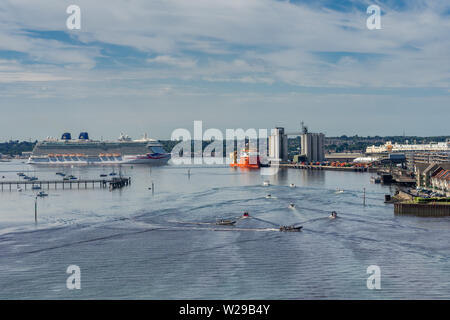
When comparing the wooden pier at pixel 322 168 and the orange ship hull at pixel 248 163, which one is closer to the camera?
the wooden pier at pixel 322 168

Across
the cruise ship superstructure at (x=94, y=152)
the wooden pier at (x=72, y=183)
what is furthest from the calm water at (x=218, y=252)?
the cruise ship superstructure at (x=94, y=152)

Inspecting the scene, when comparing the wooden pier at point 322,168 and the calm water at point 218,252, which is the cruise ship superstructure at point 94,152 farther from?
Result: the calm water at point 218,252

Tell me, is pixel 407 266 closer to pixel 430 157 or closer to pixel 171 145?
pixel 430 157

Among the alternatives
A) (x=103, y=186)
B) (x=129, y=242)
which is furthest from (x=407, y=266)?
(x=103, y=186)

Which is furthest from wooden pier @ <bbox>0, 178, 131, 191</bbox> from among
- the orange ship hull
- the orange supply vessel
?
the orange supply vessel

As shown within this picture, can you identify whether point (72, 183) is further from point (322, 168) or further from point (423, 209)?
point (322, 168)
